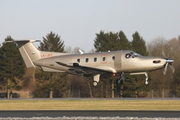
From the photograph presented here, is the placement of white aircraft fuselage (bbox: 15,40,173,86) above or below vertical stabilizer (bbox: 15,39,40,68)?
below

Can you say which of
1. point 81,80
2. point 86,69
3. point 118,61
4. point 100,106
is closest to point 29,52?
point 86,69

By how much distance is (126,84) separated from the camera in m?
75.2

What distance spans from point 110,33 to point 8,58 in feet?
65.5

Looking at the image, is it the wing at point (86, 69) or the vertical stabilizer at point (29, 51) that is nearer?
the wing at point (86, 69)

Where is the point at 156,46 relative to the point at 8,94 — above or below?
above

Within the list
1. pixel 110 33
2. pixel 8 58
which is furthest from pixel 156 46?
pixel 8 58

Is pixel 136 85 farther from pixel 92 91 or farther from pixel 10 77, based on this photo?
pixel 10 77

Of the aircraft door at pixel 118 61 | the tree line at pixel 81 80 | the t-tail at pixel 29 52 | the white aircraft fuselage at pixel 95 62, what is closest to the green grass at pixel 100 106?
the white aircraft fuselage at pixel 95 62

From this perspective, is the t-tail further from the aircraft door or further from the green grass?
the green grass

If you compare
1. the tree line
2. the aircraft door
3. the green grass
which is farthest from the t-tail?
the tree line

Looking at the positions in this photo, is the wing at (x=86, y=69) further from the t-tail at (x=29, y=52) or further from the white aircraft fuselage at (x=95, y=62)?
the t-tail at (x=29, y=52)

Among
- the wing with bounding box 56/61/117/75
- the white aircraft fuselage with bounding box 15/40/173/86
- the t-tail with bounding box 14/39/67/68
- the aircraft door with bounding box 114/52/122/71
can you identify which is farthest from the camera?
the t-tail with bounding box 14/39/67/68

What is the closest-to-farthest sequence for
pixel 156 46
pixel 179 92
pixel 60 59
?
pixel 60 59, pixel 179 92, pixel 156 46

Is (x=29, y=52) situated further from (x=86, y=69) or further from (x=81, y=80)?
(x=81, y=80)
